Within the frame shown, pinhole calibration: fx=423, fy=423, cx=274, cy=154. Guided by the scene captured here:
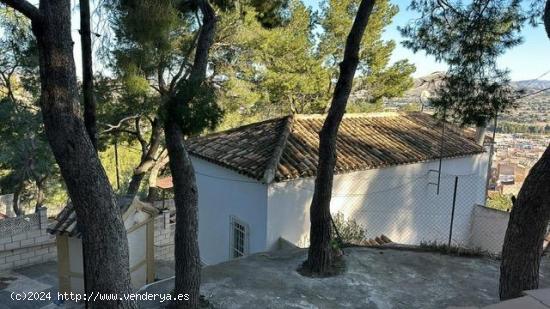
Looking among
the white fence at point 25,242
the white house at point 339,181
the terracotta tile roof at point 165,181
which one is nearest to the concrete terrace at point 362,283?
the white house at point 339,181

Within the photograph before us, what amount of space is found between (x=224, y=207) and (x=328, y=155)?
15.2ft

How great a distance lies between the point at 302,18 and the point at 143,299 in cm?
1497

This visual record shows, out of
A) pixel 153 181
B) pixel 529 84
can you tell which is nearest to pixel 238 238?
pixel 529 84

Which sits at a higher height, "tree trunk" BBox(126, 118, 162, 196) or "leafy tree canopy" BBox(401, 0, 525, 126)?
"leafy tree canopy" BBox(401, 0, 525, 126)

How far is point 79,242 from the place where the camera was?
8.76m

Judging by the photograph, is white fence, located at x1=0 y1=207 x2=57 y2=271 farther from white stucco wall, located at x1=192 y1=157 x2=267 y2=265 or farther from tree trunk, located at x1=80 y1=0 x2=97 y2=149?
tree trunk, located at x1=80 y1=0 x2=97 y2=149

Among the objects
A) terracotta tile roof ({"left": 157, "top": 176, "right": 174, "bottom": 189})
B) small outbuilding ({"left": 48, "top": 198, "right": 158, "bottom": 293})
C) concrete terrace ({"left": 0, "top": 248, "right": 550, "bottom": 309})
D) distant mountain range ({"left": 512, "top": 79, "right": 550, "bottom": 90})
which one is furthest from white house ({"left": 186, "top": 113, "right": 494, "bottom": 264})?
terracotta tile roof ({"left": 157, "top": 176, "right": 174, "bottom": 189})

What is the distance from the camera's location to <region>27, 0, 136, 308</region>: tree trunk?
13.5 ft

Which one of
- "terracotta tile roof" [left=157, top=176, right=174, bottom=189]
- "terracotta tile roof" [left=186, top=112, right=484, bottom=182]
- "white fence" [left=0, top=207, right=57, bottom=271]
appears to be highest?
"terracotta tile roof" [left=186, top=112, right=484, bottom=182]

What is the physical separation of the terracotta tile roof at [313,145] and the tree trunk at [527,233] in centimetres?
501

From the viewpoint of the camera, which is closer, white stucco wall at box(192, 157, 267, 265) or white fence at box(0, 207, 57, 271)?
white stucco wall at box(192, 157, 267, 265)

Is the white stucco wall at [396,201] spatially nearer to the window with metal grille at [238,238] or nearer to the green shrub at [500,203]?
the window with metal grille at [238,238]

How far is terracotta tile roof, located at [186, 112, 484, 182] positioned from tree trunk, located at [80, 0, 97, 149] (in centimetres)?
430

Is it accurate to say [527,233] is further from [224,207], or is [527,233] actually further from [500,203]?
[500,203]
